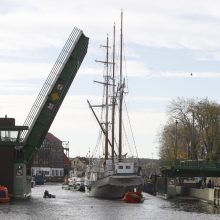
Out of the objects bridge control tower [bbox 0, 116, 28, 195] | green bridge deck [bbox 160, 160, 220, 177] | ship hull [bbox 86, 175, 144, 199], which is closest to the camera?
bridge control tower [bbox 0, 116, 28, 195]

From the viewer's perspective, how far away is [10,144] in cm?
5972

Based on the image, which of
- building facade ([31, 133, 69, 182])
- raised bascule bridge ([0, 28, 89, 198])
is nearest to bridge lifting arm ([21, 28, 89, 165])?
raised bascule bridge ([0, 28, 89, 198])

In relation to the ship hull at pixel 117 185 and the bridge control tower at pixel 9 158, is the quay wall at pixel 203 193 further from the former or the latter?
the bridge control tower at pixel 9 158

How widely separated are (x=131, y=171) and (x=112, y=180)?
2186 mm

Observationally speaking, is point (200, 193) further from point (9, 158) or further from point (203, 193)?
point (9, 158)

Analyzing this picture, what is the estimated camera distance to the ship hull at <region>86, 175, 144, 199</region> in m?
68.8

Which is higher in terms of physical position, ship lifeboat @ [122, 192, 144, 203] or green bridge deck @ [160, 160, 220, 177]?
green bridge deck @ [160, 160, 220, 177]

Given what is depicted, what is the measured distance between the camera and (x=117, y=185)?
6919 cm

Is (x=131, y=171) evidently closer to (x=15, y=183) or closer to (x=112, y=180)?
(x=112, y=180)

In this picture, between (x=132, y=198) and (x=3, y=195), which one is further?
(x=132, y=198)

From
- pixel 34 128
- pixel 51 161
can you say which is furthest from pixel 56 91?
pixel 51 161

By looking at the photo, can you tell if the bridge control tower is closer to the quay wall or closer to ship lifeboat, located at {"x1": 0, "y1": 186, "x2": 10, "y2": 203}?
ship lifeboat, located at {"x1": 0, "y1": 186, "x2": 10, "y2": 203}

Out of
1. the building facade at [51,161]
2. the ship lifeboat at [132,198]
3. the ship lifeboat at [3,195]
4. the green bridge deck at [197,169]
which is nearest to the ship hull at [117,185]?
the ship lifeboat at [132,198]

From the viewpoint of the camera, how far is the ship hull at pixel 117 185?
226 ft
